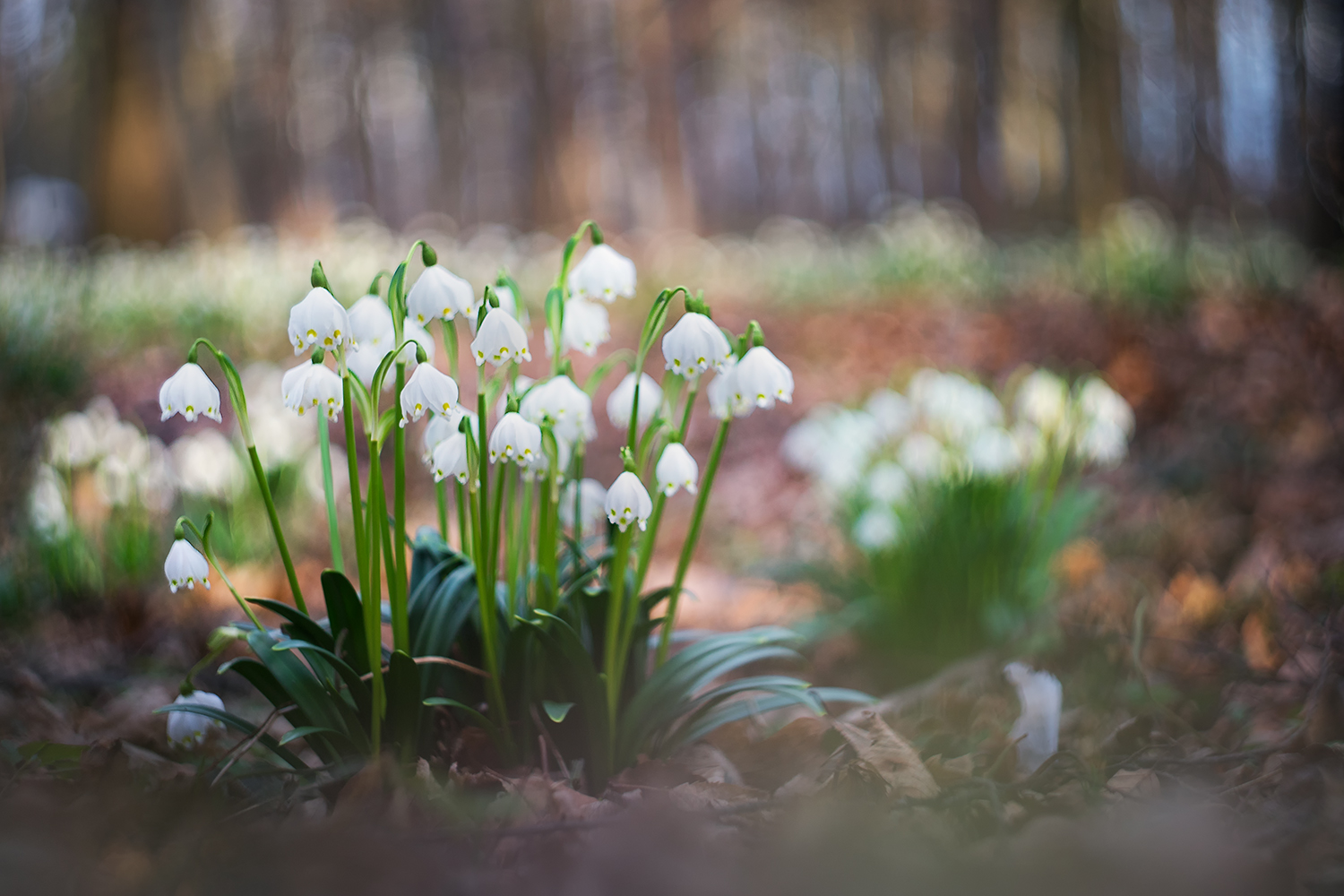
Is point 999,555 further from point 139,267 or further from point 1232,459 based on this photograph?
point 139,267

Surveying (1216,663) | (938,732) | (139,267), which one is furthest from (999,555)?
(139,267)

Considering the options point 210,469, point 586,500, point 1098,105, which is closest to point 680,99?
point 1098,105

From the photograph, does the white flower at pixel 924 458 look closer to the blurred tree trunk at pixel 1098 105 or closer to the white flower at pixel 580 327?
the white flower at pixel 580 327

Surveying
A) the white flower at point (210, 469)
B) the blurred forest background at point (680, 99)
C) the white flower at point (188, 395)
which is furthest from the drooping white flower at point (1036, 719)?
the blurred forest background at point (680, 99)

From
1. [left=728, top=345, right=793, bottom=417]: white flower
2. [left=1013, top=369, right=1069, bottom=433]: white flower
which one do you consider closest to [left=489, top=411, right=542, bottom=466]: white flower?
[left=728, top=345, right=793, bottom=417]: white flower

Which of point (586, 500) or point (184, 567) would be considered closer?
point (184, 567)

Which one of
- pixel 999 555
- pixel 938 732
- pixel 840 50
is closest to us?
pixel 938 732

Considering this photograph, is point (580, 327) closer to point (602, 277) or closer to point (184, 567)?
point (602, 277)

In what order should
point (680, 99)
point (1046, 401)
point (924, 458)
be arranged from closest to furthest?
point (1046, 401) < point (924, 458) < point (680, 99)
